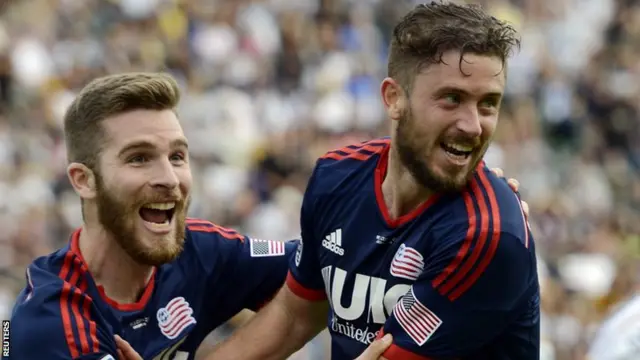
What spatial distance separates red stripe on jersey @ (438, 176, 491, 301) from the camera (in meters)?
5.69

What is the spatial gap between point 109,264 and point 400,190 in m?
1.31

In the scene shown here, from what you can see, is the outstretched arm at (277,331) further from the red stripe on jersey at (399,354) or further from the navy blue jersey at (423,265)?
the red stripe on jersey at (399,354)

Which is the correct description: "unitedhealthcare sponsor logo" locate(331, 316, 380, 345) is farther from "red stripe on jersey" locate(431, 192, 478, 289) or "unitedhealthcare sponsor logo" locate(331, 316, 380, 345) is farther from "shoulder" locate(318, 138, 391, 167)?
"shoulder" locate(318, 138, 391, 167)

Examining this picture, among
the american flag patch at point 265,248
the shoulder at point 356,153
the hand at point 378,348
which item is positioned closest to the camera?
the hand at point 378,348

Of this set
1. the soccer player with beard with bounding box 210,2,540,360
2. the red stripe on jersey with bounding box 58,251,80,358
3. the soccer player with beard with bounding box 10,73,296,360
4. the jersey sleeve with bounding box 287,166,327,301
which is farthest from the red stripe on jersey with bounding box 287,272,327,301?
the red stripe on jersey with bounding box 58,251,80,358

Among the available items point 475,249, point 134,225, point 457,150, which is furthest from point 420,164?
point 134,225

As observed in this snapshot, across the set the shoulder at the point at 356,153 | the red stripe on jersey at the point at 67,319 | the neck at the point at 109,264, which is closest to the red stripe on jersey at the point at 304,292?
the shoulder at the point at 356,153

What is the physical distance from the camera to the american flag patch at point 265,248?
6828mm

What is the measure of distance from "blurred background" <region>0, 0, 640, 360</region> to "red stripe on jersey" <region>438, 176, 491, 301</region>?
266 inches

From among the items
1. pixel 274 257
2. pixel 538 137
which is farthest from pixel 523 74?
pixel 274 257

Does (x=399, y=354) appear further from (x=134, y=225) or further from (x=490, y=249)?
(x=134, y=225)

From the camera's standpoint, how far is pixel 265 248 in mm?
6883

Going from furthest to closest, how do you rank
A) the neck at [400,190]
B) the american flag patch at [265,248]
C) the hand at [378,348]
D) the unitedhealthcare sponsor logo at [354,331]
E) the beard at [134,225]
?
the american flag patch at [265,248] < the beard at [134,225] < the unitedhealthcare sponsor logo at [354,331] < the neck at [400,190] < the hand at [378,348]

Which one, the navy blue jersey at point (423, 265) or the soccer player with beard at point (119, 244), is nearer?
the navy blue jersey at point (423, 265)
